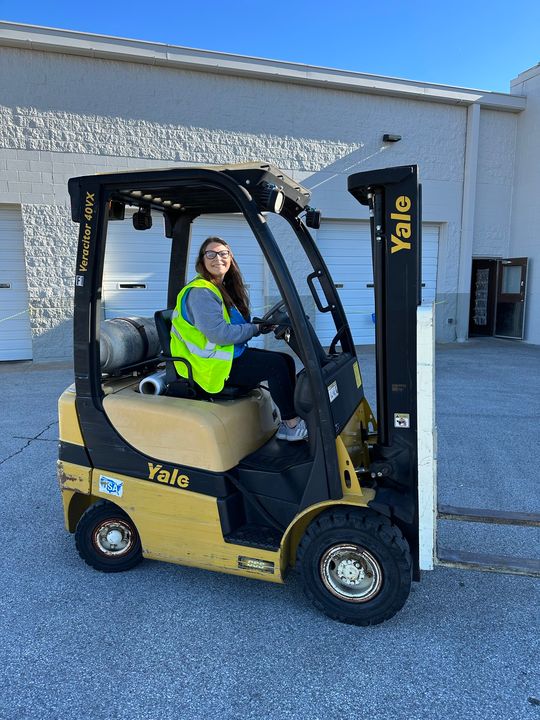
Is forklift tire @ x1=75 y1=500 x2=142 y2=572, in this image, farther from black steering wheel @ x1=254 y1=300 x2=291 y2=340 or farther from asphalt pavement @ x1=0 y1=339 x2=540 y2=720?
black steering wheel @ x1=254 y1=300 x2=291 y2=340

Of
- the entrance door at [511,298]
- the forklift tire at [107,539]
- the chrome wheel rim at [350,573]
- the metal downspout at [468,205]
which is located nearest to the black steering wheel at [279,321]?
the chrome wheel rim at [350,573]

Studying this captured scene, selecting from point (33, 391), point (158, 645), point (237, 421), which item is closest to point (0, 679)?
point (158, 645)

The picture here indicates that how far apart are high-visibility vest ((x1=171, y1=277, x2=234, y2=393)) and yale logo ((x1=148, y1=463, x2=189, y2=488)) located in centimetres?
51

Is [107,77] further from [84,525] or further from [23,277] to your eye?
[84,525]

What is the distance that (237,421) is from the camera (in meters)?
2.91

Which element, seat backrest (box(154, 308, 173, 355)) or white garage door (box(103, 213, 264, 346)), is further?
white garage door (box(103, 213, 264, 346))

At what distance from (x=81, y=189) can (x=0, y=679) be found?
2.48 m

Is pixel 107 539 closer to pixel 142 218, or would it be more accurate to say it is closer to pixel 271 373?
pixel 271 373

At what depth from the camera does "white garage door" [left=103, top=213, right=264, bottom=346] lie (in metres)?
10.4

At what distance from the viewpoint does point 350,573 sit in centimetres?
259

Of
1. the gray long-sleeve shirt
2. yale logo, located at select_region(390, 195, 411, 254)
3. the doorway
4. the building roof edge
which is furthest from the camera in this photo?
the doorway

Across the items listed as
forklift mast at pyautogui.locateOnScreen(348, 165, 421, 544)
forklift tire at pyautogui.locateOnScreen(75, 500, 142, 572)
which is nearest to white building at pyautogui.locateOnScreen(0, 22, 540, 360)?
forklift tire at pyautogui.locateOnScreen(75, 500, 142, 572)

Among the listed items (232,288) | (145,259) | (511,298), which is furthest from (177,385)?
(511,298)

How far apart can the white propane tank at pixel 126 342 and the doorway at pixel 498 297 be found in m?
12.2
